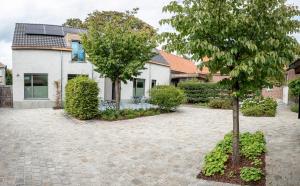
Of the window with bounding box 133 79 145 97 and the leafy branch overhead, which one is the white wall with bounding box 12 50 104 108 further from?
the leafy branch overhead

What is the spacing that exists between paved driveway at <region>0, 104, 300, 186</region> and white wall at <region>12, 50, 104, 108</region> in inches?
301

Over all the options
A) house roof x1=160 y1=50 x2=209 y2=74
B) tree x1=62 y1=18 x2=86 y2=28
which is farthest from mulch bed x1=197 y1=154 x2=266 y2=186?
tree x1=62 y1=18 x2=86 y2=28

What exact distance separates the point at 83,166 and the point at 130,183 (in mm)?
1657

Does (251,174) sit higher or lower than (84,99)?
lower

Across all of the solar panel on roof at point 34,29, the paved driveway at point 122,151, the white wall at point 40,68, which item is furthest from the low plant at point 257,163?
the solar panel on roof at point 34,29

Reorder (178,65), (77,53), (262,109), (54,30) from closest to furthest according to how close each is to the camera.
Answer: (262,109) → (77,53) → (54,30) → (178,65)

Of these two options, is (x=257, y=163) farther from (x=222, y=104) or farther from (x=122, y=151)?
(x=222, y=104)

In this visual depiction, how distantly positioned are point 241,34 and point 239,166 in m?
2.86

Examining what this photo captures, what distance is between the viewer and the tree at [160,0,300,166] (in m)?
5.88

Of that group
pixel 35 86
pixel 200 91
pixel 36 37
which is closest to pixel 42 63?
pixel 35 86

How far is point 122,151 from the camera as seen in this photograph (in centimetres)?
881

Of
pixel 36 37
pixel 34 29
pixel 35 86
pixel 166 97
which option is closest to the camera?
pixel 166 97

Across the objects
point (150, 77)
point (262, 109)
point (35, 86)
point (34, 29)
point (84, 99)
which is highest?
point (34, 29)

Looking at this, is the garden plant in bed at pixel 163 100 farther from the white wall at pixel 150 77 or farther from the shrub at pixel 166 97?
the white wall at pixel 150 77
